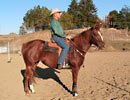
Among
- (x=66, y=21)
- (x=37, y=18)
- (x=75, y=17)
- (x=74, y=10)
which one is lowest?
(x=66, y=21)

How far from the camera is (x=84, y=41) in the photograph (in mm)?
5344

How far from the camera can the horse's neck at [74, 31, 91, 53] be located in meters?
5.29

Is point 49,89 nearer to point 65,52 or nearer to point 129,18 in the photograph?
point 65,52

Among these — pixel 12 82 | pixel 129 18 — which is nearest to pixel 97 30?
pixel 12 82

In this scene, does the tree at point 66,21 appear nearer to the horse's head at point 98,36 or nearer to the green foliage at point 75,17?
the green foliage at point 75,17

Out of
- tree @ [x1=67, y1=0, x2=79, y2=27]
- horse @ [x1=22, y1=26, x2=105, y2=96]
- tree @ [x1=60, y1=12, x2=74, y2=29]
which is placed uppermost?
tree @ [x1=67, y1=0, x2=79, y2=27]

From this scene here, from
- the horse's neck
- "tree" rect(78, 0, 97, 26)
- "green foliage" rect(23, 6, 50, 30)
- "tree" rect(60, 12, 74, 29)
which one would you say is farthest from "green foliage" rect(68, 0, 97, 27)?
the horse's neck

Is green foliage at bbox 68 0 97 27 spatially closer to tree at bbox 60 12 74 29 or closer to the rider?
tree at bbox 60 12 74 29

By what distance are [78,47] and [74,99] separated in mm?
1784

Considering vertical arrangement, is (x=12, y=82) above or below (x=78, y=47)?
below

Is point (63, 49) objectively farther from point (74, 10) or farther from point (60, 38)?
point (74, 10)

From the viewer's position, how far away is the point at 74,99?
4914mm

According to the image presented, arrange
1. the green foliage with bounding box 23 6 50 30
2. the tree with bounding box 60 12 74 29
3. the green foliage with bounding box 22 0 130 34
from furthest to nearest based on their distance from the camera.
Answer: the green foliage with bounding box 23 6 50 30 → the green foliage with bounding box 22 0 130 34 → the tree with bounding box 60 12 74 29

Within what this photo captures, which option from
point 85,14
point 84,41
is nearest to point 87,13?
point 85,14
